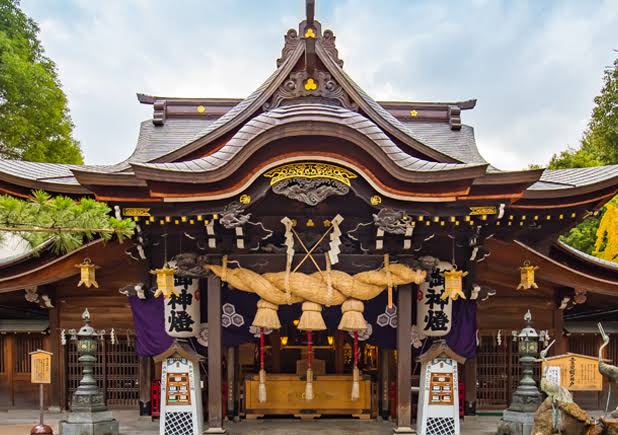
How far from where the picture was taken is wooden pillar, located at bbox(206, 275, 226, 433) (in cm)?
811

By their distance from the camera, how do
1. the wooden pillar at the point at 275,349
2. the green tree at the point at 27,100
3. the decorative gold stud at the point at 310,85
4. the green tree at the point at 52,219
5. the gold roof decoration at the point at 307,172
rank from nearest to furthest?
1. the green tree at the point at 52,219
2. the gold roof decoration at the point at 307,172
3. the decorative gold stud at the point at 310,85
4. the wooden pillar at the point at 275,349
5. the green tree at the point at 27,100

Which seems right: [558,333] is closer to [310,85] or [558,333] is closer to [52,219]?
[310,85]

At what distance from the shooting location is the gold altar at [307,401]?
9.59 m

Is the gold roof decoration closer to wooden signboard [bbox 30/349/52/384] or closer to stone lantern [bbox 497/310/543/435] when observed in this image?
stone lantern [bbox 497/310/543/435]

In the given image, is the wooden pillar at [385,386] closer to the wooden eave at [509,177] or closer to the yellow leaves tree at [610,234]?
the wooden eave at [509,177]

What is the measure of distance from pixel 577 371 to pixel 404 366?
8.04 ft

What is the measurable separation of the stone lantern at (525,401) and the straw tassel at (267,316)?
3897 millimetres

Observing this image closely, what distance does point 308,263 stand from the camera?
8438 millimetres

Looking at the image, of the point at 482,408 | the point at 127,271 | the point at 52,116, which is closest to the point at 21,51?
the point at 52,116

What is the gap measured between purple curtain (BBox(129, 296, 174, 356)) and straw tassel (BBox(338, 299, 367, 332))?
10.5ft

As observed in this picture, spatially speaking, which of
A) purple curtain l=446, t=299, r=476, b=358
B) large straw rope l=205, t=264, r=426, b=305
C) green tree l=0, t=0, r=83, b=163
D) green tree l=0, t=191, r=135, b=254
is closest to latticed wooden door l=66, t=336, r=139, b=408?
large straw rope l=205, t=264, r=426, b=305

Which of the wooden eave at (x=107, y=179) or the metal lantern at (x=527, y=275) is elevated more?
the wooden eave at (x=107, y=179)

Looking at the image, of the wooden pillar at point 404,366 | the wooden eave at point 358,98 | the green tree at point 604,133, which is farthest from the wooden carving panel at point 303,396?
the green tree at point 604,133

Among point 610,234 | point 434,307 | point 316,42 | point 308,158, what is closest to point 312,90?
point 316,42
